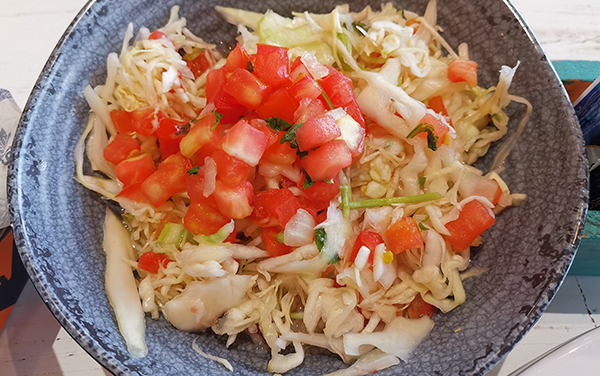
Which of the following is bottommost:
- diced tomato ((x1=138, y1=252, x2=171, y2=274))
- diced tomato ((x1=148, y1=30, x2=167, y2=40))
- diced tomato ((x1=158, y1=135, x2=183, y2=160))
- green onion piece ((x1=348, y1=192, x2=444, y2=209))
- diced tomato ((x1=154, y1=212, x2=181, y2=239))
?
diced tomato ((x1=138, y1=252, x2=171, y2=274))

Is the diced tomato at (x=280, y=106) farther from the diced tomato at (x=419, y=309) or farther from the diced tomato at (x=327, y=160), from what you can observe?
the diced tomato at (x=419, y=309)

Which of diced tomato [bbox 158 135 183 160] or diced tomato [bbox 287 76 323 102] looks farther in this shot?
diced tomato [bbox 158 135 183 160]

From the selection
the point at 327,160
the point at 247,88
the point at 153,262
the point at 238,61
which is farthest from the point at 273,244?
the point at 238,61

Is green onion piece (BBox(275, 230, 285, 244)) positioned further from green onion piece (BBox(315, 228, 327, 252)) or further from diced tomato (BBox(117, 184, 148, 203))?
diced tomato (BBox(117, 184, 148, 203))

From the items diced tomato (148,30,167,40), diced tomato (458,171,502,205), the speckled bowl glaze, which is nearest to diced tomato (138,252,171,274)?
the speckled bowl glaze

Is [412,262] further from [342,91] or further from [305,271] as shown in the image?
[342,91]
